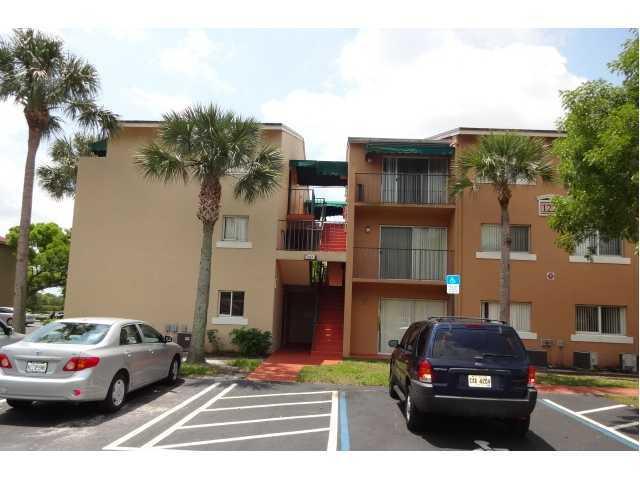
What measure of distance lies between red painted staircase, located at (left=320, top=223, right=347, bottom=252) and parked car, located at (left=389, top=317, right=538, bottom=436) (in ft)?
37.3

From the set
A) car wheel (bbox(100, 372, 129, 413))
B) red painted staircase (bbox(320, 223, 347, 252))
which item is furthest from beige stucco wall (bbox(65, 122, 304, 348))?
car wheel (bbox(100, 372, 129, 413))

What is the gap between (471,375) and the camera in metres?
6.49

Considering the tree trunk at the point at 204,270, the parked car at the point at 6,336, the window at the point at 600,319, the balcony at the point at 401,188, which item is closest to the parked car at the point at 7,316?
the parked car at the point at 6,336

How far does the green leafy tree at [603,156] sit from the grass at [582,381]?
506 centimetres

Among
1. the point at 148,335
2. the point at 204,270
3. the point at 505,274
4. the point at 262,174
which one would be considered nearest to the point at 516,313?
the point at 505,274

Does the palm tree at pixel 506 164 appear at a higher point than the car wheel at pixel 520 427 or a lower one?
higher

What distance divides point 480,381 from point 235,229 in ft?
39.7

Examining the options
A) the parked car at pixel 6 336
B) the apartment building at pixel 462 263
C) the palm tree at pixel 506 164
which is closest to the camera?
the parked car at pixel 6 336

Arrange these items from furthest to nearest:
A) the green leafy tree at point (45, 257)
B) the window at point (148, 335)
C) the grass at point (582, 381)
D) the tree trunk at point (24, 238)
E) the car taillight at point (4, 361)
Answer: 1. the green leafy tree at point (45, 257)
2. the tree trunk at point (24, 238)
3. the grass at point (582, 381)
4. the window at point (148, 335)
5. the car taillight at point (4, 361)

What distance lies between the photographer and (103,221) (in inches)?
677

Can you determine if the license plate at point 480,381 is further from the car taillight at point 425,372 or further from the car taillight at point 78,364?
the car taillight at point 78,364

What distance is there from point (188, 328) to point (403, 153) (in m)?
9.75

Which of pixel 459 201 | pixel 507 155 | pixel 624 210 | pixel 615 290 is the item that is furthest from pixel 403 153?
pixel 624 210

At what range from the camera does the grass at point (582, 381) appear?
1242 cm
